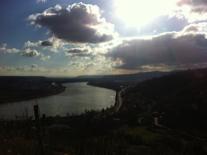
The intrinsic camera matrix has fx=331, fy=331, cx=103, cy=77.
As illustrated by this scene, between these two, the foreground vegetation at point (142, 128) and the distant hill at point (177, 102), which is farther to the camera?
the distant hill at point (177, 102)

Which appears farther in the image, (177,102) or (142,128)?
(177,102)

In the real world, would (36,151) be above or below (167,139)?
above

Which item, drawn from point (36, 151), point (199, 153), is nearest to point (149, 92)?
point (199, 153)

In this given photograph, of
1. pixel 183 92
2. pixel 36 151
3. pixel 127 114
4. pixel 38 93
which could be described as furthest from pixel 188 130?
pixel 38 93

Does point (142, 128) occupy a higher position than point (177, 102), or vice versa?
point (177, 102)

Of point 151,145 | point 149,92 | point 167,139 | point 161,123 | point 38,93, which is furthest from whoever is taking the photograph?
point 38,93

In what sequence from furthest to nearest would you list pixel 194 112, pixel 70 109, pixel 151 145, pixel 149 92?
pixel 149 92, pixel 70 109, pixel 194 112, pixel 151 145

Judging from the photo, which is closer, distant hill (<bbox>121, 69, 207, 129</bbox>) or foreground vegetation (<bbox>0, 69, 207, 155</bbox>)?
foreground vegetation (<bbox>0, 69, 207, 155</bbox>)

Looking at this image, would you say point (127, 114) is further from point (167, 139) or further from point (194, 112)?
point (167, 139)

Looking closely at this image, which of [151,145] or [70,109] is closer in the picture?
[151,145]
